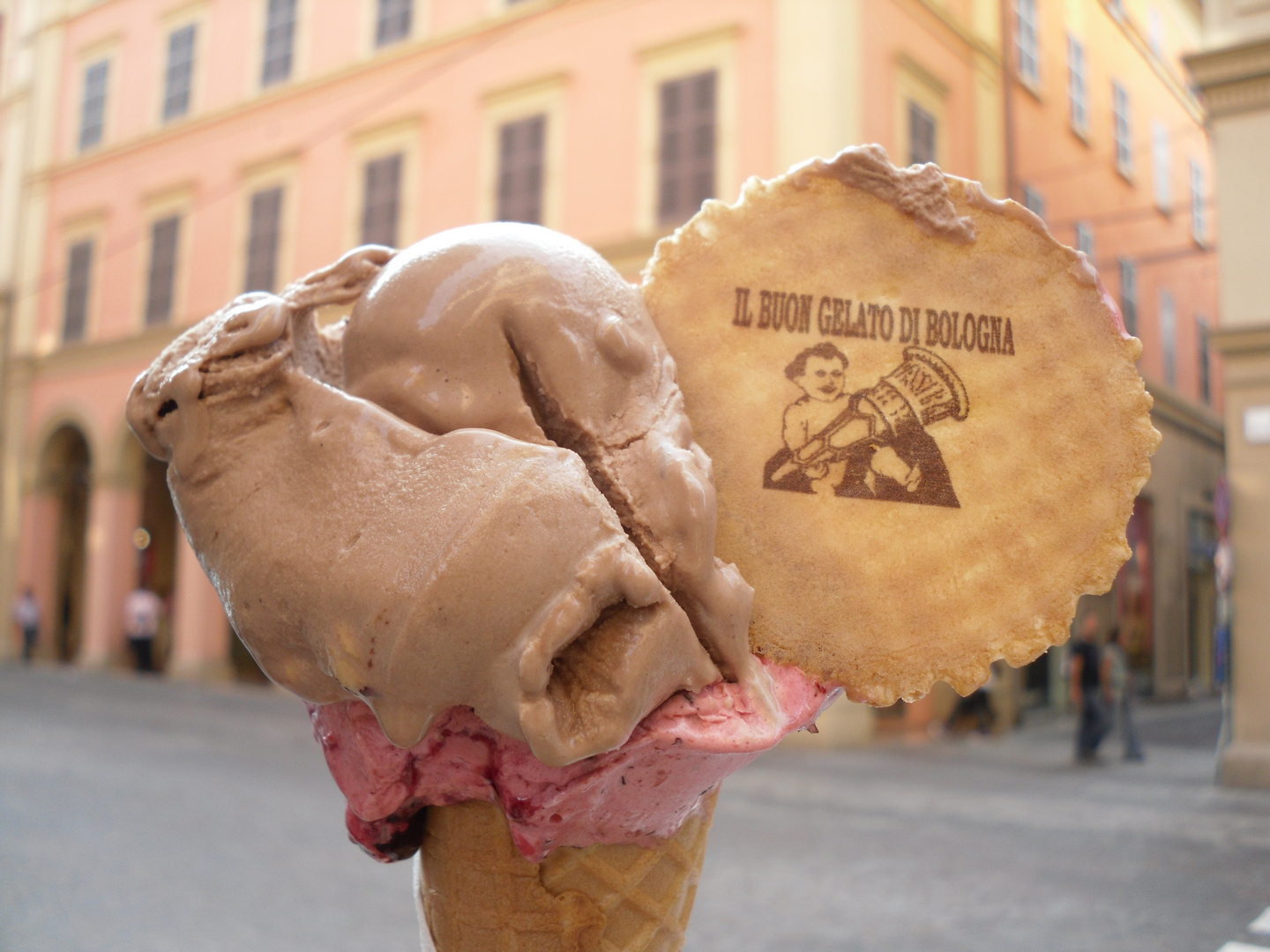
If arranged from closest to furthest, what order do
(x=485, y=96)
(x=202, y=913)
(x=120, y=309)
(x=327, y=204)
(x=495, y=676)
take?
(x=495, y=676) < (x=202, y=913) < (x=485, y=96) < (x=327, y=204) < (x=120, y=309)

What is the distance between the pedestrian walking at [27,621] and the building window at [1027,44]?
15925 mm

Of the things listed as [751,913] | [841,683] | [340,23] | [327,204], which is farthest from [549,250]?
[340,23]

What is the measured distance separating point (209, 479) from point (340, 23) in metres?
14.0

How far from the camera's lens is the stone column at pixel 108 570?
14.8 meters

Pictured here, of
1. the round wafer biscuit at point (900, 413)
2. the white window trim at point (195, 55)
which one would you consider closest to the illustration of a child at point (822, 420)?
the round wafer biscuit at point (900, 413)

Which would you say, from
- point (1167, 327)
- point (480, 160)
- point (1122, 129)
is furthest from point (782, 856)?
point (480, 160)

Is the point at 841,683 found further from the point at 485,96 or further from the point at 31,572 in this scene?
the point at 31,572

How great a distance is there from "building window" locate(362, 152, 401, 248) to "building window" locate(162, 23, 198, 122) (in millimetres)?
4212

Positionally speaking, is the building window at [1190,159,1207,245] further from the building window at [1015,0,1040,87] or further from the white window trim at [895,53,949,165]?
the white window trim at [895,53,949,165]

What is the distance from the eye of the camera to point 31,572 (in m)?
16.4

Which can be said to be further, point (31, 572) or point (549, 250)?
point (31, 572)

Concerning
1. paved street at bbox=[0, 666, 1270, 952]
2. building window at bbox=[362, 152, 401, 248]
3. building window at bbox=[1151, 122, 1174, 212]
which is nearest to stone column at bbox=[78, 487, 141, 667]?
building window at bbox=[362, 152, 401, 248]

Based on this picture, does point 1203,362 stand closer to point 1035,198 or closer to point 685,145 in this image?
point 1035,198

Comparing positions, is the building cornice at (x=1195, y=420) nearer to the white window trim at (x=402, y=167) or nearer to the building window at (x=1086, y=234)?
the building window at (x=1086, y=234)
